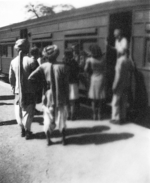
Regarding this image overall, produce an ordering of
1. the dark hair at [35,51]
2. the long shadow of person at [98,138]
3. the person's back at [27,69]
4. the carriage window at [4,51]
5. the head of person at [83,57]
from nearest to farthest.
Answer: the head of person at [83,57] < the long shadow of person at [98,138] < the dark hair at [35,51] < the person's back at [27,69] < the carriage window at [4,51]

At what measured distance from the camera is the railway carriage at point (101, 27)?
1125 millimetres

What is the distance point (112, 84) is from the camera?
1.17 metres

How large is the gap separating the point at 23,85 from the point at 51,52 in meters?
0.52

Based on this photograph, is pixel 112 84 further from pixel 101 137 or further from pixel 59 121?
pixel 59 121

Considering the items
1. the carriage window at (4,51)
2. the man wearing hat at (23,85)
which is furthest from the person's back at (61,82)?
the carriage window at (4,51)

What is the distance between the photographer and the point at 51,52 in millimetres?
1503

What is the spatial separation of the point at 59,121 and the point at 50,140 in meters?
0.29

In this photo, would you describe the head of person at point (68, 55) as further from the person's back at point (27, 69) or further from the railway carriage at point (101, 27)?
the person's back at point (27, 69)

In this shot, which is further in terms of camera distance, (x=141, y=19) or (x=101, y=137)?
(x=101, y=137)

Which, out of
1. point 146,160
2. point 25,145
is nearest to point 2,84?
point 25,145

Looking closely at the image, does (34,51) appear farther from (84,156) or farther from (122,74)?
(84,156)

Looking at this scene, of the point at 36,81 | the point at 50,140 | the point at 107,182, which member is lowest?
the point at 107,182

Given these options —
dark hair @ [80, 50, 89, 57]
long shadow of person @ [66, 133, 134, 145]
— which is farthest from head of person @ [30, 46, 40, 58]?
long shadow of person @ [66, 133, 134, 145]

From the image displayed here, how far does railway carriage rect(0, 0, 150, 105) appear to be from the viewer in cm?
112
